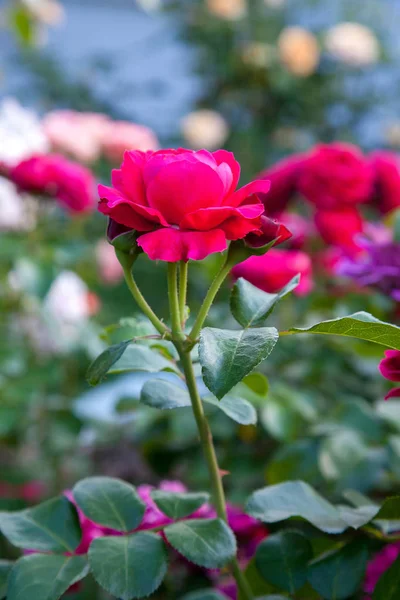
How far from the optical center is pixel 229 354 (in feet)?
0.84

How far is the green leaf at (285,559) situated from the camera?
0.33 m

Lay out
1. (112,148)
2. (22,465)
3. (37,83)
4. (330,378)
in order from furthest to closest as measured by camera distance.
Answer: (37,83) < (112,148) < (22,465) < (330,378)

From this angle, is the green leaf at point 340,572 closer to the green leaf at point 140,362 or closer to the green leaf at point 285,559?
the green leaf at point 285,559

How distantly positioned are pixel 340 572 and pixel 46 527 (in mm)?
144

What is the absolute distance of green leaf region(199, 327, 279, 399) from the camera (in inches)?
9.6

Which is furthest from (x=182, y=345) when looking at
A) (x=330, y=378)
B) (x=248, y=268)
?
(x=330, y=378)

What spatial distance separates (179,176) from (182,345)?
7 centimetres

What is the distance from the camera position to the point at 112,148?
119 centimetres

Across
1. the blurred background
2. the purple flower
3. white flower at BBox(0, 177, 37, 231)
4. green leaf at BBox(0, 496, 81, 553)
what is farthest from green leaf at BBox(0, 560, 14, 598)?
white flower at BBox(0, 177, 37, 231)

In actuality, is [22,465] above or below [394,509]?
below

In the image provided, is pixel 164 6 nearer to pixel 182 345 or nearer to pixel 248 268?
pixel 248 268

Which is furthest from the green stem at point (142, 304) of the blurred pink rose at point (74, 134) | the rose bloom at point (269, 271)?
the blurred pink rose at point (74, 134)

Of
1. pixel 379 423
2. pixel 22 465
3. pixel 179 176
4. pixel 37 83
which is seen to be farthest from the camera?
pixel 37 83

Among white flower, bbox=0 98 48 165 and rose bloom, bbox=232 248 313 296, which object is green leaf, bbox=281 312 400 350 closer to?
rose bloom, bbox=232 248 313 296
